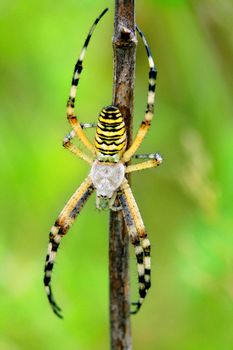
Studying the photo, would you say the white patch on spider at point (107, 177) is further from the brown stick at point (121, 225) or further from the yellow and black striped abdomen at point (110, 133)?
the brown stick at point (121, 225)

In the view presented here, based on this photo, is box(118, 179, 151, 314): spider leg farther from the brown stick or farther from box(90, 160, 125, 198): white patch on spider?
the brown stick

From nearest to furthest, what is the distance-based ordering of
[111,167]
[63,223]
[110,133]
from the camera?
[110,133]
[111,167]
[63,223]

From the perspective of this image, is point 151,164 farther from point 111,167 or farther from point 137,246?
point 137,246

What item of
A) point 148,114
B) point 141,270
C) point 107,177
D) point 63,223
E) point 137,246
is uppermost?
point 148,114

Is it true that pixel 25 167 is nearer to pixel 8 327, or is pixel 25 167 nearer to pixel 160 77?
pixel 8 327

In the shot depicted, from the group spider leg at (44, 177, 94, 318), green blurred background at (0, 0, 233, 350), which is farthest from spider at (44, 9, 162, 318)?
green blurred background at (0, 0, 233, 350)

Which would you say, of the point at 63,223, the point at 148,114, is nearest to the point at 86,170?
the point at 63,223
